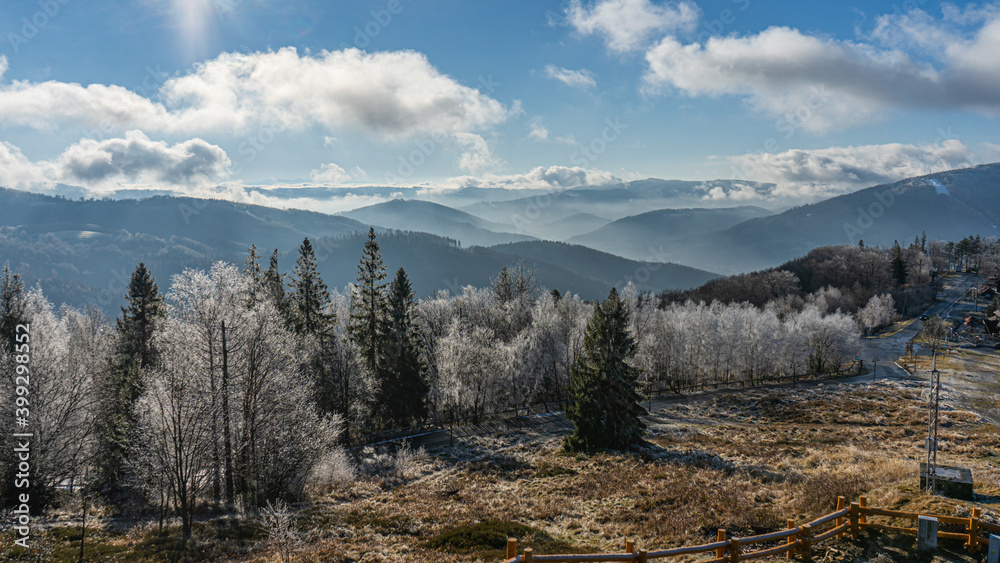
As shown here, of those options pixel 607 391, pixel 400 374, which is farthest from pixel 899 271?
pixel 400 374

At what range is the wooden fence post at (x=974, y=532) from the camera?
35.9ft

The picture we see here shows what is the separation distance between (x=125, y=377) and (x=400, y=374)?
70.8 ft

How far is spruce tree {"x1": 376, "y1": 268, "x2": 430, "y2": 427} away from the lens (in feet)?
147

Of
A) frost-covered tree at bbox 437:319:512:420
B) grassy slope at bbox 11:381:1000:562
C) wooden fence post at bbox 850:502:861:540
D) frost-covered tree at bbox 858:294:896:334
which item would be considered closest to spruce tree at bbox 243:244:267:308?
frost-covered tree at bbox 437:319:512:420

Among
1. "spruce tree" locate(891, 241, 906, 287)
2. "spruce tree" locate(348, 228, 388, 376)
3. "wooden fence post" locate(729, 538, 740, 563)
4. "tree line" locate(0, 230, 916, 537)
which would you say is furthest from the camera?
"spruce tree" locate(891, 241, 906, 287)

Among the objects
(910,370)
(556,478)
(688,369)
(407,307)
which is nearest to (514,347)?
(407,307)

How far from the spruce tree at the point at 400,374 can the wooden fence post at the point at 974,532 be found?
3985cm

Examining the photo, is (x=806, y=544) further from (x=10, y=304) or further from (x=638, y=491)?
(x=10, y=304)

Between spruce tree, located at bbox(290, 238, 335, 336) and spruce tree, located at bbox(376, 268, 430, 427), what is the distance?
6091 mm

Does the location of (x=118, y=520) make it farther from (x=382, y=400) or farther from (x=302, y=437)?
(x=382, y=400)

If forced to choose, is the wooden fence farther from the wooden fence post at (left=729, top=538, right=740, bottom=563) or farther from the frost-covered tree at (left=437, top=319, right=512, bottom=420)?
the frost-covered tree at (left=437, top=319, right=512, bottom=420)

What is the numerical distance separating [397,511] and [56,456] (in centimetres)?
2315

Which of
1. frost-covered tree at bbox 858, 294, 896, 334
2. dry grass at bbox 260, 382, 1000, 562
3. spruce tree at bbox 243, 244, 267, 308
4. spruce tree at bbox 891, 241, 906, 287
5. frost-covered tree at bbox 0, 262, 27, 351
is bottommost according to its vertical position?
dry grass at bbox 260, 382, 1000, 562

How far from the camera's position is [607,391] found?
33094mm
